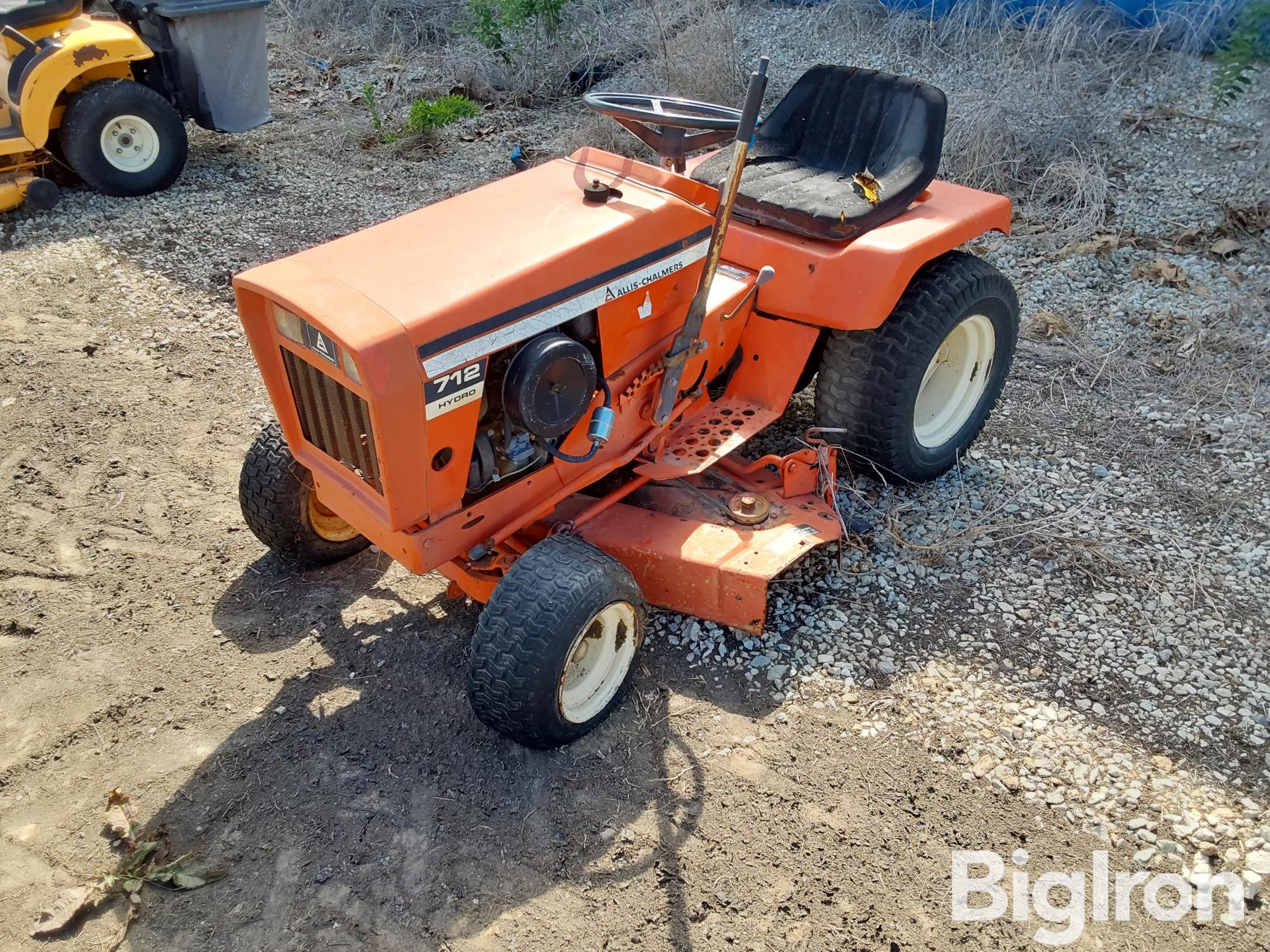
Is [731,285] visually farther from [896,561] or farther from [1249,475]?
[1249,475]

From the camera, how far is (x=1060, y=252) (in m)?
5.03

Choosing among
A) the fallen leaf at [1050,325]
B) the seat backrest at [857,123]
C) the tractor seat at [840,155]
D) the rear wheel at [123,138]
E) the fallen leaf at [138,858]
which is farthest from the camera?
the rear wheel at [123,138]

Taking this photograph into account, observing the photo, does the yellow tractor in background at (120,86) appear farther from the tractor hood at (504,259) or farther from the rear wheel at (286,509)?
the tractor hood at (504,259)

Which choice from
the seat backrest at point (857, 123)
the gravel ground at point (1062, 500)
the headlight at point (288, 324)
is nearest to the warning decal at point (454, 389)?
the headlight at point (288, 324)

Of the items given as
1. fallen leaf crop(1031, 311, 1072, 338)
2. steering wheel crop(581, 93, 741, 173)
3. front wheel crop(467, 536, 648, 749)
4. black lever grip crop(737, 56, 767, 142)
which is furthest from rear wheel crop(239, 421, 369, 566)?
fallen leaf crop(1031, 311, 1072, 338)

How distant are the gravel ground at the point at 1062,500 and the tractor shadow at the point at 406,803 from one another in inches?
15.9

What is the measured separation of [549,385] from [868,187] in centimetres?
141

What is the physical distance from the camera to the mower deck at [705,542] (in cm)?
287

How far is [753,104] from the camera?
8.30 ft

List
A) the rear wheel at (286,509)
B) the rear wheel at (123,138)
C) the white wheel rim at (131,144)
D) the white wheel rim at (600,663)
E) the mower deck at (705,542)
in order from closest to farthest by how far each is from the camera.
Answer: the white wheel rim at (600,663)
the mower deck at (705,542)
the rear wheel at (286,509)
the rear wheel at (123,138)
the white wheel rim at (131,144)

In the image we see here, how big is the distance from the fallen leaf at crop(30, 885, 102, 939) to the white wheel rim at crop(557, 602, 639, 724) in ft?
3.87

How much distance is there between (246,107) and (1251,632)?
6.02 m

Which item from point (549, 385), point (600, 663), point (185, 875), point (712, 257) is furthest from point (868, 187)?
point (185, 875)

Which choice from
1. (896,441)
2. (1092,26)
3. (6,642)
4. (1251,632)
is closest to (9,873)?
(6,642)
